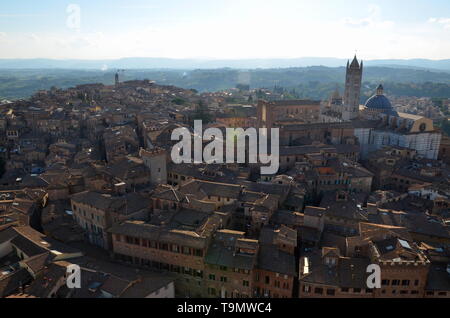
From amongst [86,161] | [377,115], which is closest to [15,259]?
[86,161]

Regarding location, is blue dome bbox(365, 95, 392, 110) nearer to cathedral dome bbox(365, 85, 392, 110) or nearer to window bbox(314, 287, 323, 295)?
cathedral dome bbox(365, 85, 392, 110)

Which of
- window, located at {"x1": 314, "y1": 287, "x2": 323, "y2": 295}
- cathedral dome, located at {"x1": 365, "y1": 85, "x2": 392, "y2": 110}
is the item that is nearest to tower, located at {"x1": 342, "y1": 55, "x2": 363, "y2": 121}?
cathedral dome, located at {"x1": 365, "y1": 85, "x2": 392, "y2": 110}

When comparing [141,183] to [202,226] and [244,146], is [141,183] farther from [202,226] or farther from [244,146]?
[244,146]

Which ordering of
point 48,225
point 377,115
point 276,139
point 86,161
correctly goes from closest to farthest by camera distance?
point 48,225, point 86,161, point 276,139, point 377,115

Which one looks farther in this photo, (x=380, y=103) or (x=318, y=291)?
(x=380, y=103)

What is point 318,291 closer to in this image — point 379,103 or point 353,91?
point 353,91

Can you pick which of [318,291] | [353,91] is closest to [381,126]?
[353,91]

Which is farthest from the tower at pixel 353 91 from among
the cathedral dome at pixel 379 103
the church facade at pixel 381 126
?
the cathedral dome at pixel 379 103

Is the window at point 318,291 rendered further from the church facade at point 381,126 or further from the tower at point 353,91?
the tower at point 353,91
